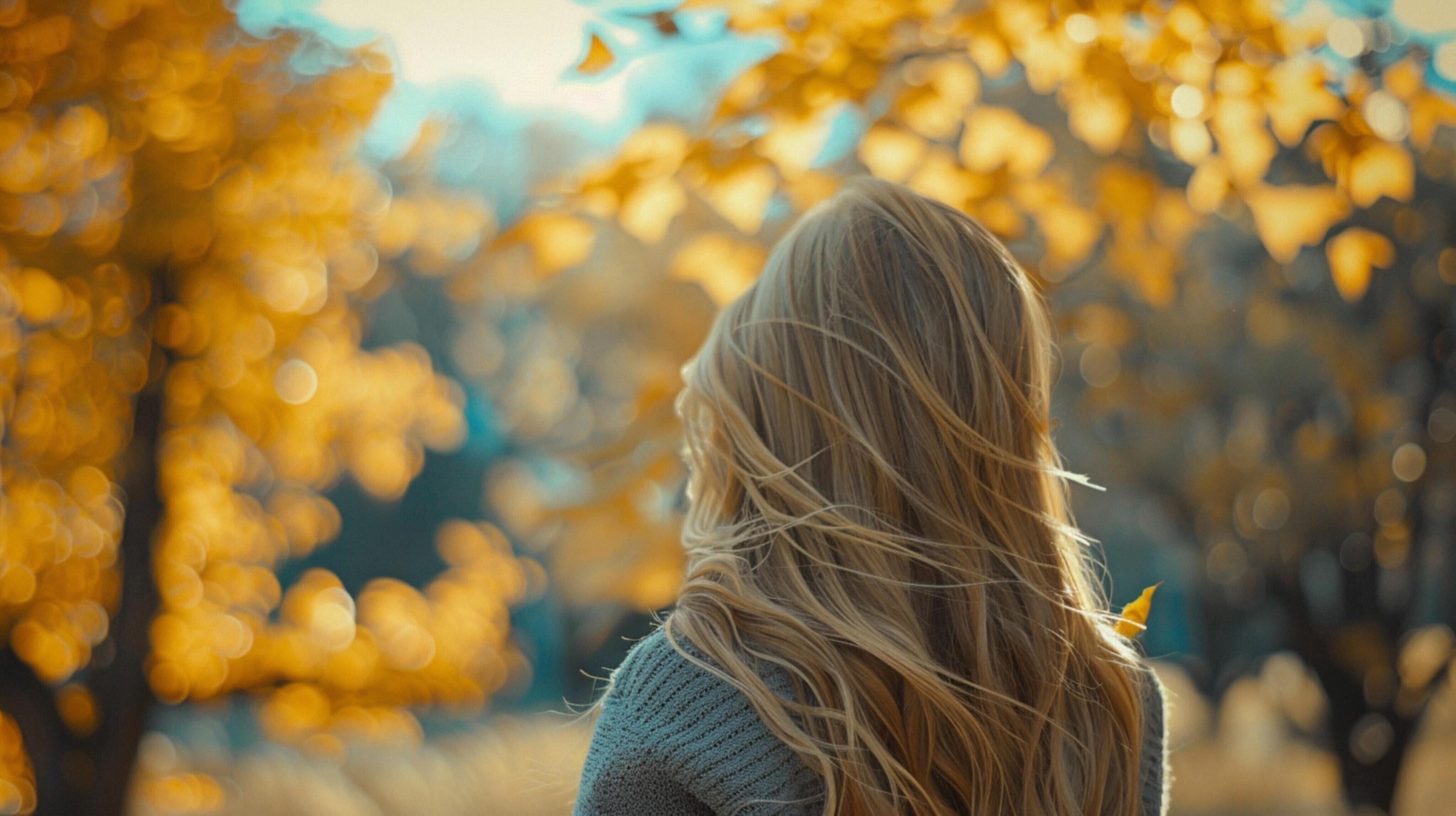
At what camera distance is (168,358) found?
11.9 feet

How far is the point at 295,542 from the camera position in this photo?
5184 millimetres

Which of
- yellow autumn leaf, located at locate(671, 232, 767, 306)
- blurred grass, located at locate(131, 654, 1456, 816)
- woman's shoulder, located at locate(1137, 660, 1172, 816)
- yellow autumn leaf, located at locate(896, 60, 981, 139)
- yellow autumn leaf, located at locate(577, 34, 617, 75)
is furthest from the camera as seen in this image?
blurred grass, located at locate(131, 654, 1456, 816)

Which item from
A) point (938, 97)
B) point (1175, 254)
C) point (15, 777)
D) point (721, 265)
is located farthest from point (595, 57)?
point (15, 777)

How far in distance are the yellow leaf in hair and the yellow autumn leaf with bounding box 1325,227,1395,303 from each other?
808 mm

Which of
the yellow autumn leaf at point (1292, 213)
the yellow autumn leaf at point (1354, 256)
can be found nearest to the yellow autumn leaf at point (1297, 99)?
the yellow autumn leaf at point (1292, 213)

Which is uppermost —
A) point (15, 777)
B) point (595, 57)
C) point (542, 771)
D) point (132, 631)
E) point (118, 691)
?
point (595, 57)

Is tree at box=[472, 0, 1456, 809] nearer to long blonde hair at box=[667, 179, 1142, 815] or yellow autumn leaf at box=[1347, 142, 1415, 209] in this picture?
yellow autumn leaf at box=[1347, 142, 1415, 209]

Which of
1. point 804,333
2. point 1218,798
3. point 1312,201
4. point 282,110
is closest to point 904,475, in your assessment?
point 804,333

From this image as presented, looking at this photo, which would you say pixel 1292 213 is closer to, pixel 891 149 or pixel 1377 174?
pixel 1377 174

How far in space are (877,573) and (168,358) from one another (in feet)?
11.0

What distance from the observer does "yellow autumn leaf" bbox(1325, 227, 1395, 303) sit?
5.98ft

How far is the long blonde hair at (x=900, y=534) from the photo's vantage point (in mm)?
1063

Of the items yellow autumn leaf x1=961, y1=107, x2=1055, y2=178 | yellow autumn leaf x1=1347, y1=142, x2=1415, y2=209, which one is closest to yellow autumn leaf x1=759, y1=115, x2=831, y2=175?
yellow autumn leaf x1=961, y1=107, x2=1055, y2=178

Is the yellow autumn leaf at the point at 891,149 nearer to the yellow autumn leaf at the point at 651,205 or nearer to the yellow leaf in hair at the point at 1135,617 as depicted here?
the yellow autumn leaf at the point at 651,205
